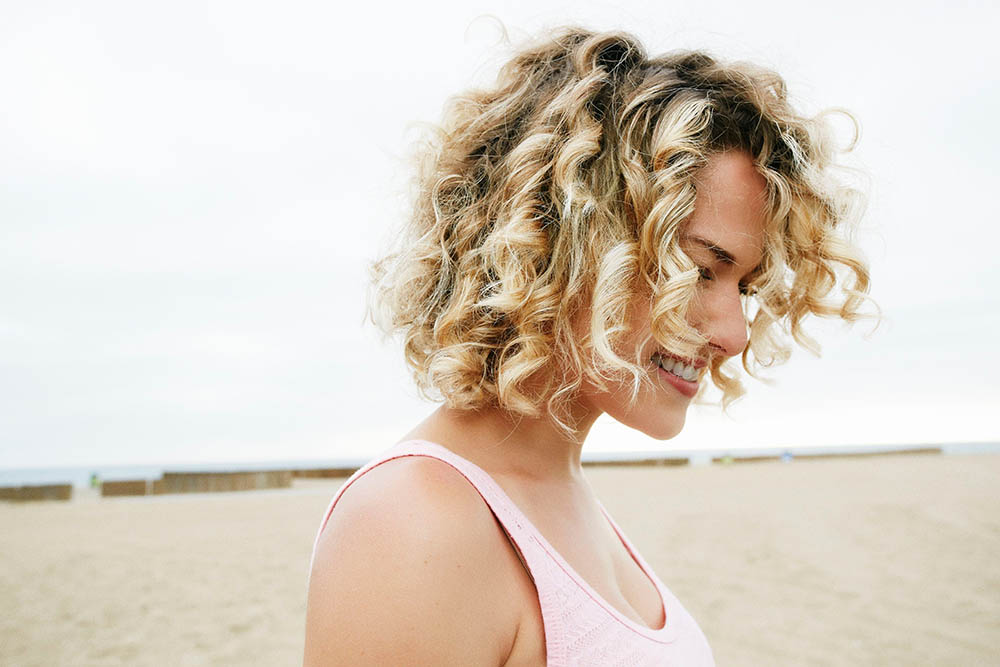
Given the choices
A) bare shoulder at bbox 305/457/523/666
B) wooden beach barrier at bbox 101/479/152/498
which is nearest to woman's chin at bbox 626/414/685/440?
bare shoulder at bbox 305/457/523/666

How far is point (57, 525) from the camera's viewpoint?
43.5ft

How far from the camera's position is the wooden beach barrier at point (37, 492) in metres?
18.7

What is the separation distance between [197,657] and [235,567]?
3.34 meters

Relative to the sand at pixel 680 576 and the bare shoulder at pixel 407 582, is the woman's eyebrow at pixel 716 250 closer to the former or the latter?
the bare shoulder at pixel 407 582

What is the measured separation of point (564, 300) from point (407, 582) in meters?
0.57

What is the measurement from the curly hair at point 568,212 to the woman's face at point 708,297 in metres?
0.03

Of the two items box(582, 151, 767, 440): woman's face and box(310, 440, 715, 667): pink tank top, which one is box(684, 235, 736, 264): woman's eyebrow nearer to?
box(582, 151, 767, 440): woman's face

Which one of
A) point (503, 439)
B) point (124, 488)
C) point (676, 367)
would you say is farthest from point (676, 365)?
point (124, 488)

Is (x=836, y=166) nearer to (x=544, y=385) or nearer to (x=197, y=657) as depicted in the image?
(x=544, y=385)

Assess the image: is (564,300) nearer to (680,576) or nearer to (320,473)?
(680,576)

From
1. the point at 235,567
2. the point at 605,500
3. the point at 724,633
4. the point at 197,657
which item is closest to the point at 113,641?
the point at 197,657

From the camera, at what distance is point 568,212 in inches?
51.3

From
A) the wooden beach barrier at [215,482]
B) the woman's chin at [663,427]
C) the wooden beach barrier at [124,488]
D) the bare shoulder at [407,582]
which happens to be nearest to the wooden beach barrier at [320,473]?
Answer: the wooden beach barrier at [215,482]

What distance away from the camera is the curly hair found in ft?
4.25
